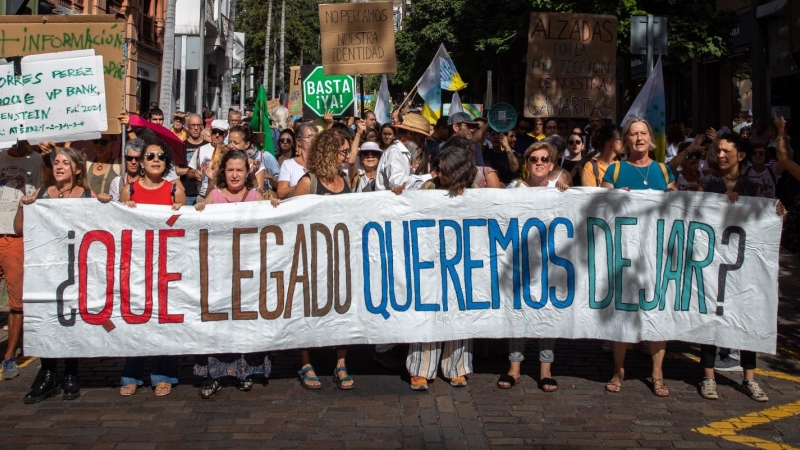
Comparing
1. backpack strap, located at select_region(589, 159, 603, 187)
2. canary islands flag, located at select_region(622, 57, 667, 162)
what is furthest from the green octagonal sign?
backpack strap, located at select_region(589, 159, 603, 187)

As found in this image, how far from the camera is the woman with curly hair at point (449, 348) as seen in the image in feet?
21.3

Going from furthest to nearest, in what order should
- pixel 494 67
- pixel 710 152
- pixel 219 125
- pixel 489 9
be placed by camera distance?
pixel 494 67
pixel 489 9
pixel 219 125
pixel 710 152

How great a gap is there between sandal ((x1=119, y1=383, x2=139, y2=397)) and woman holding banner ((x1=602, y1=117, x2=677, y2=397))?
326 centimetres

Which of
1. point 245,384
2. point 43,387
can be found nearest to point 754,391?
point 245,384

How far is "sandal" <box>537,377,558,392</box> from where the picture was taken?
21.2 feet

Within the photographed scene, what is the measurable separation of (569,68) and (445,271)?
4.80 metres

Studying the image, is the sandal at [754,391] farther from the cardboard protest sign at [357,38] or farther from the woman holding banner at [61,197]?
the cardboard protest sign at [357,38]

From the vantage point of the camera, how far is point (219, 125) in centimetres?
976

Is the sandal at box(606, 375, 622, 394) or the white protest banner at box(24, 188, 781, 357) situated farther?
the sandal at box(606, 375, 622, 394)

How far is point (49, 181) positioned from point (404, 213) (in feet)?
8.62

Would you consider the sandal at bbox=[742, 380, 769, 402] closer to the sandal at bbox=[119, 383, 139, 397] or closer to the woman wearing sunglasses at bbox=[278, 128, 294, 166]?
the sandal at bbox=[119, 383, 139, 397]

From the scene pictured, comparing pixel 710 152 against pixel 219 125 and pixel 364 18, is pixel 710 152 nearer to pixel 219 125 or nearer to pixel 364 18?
pixel 219 125

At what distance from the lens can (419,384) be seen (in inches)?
257

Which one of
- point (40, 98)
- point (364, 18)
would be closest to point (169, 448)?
point (40, 98)
